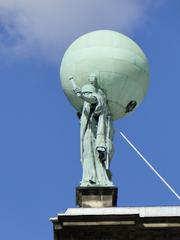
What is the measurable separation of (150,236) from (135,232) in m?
0.38

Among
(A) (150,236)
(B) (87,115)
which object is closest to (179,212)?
(A) (150,236)

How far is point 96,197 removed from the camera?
25.6 metres

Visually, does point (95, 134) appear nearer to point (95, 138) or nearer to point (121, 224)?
point (95, 138)

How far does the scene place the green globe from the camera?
1080 inches

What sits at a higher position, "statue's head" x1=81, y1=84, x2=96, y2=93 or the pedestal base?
"statue's head" x1=81, y1=84, x2=96, y2=93

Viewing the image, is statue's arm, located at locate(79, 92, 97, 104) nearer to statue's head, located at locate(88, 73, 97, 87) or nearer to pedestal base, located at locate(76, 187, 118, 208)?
statue's head, located at locate(88, 73, 97, 87)

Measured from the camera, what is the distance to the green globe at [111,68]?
27422 mm

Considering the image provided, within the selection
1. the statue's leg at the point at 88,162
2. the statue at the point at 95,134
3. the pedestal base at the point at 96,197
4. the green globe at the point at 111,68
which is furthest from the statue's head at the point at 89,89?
the pedestal base at the point at 96,197

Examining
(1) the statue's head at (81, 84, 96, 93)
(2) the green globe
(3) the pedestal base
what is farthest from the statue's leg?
(2) the green globe

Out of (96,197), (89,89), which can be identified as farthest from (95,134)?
(96,197)

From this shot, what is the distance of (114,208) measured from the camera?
2444 cm

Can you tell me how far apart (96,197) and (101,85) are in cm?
348

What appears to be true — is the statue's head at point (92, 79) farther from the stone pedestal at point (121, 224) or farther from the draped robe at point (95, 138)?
the stone pedestal at point (121, 224)

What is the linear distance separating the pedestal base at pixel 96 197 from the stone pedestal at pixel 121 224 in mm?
1120
